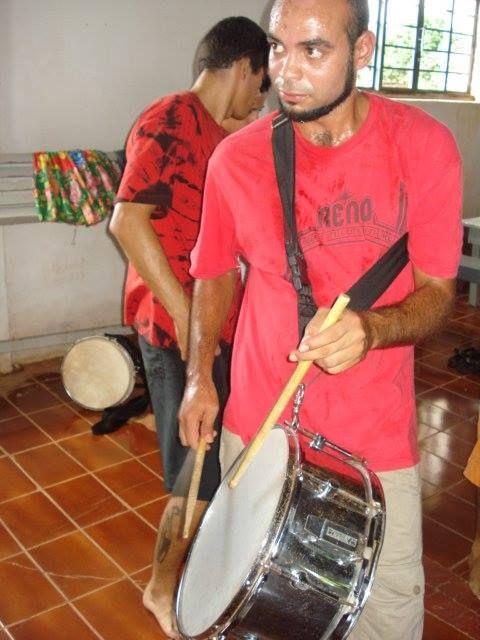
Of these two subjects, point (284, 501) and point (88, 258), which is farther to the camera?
point (88, 258)

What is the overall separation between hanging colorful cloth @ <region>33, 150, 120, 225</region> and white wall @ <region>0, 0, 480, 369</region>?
0.91 ft

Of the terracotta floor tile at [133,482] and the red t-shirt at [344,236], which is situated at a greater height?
the red t-shirt at [344,236]

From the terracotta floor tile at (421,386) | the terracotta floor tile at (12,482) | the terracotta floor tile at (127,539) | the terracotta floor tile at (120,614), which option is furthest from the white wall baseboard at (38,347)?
the terracotta floor tile at (421,386)

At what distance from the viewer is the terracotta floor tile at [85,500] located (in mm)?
2982

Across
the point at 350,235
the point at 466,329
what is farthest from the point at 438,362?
the point at 350,235

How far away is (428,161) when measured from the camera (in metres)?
1.48

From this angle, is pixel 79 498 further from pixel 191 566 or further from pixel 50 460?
pixel 191 566

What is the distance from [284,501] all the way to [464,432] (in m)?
2.70

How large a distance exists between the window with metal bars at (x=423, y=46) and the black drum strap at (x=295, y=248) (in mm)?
4955

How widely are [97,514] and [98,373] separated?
3.04 ft

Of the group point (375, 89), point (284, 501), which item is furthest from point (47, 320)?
point (375, 89)

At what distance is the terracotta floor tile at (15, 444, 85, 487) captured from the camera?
3258 mm

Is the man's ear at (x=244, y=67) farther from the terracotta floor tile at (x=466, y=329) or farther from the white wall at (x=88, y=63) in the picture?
the terracotta floor tile at (x=466, y=329)

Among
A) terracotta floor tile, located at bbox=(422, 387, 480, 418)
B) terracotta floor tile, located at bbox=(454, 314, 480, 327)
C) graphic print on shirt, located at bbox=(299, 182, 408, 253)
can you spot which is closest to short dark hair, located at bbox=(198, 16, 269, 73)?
graphic print on shirt, located at bbox=(299, 182, 408, 253)
